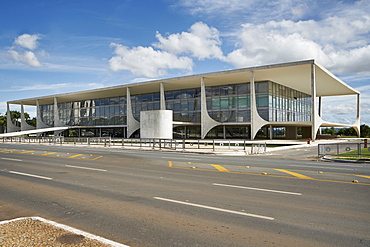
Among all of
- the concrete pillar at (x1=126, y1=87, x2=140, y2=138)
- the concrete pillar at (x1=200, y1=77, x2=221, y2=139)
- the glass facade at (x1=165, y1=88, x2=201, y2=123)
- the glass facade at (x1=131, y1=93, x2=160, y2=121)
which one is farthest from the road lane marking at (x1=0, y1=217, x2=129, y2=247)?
the glass facade at (x1=131, y1=93, x2=160, y2=121)

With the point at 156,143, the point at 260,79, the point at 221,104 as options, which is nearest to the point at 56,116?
the point at 221,104

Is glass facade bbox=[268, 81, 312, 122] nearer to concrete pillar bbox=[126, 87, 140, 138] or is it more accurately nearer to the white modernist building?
the white modernist building

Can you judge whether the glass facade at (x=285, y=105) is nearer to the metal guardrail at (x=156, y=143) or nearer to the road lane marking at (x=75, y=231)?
the metal guardrail at (x=156, y=143)

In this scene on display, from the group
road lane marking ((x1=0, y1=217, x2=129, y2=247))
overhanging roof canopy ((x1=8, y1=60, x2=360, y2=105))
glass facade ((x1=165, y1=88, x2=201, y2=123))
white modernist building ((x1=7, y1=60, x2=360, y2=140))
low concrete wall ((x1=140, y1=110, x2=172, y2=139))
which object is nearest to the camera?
road lane marking ((x1=0, y1=217, x2=129, y2=247))

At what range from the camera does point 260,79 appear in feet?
164

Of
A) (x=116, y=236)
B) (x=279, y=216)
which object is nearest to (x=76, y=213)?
(x=116, y=236)

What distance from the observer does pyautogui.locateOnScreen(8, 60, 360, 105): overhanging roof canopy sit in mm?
43781

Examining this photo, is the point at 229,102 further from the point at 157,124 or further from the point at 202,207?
the point at 202,207

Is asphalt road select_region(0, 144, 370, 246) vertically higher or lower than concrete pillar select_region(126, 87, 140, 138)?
lower

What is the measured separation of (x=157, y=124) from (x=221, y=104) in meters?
14.4

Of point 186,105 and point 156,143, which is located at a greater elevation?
point 186,105

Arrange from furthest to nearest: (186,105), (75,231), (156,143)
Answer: (186,105) < (156,143) < (75,231)

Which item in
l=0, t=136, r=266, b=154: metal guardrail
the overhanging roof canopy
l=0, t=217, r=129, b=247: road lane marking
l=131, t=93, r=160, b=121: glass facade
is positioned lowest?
l=0, t=136, r=266, b=154: metal guardrail

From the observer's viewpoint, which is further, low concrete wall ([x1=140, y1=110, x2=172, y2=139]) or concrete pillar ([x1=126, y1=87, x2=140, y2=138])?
concrete pillar ([x1=126, y1=87, x2=140, y2=138])
